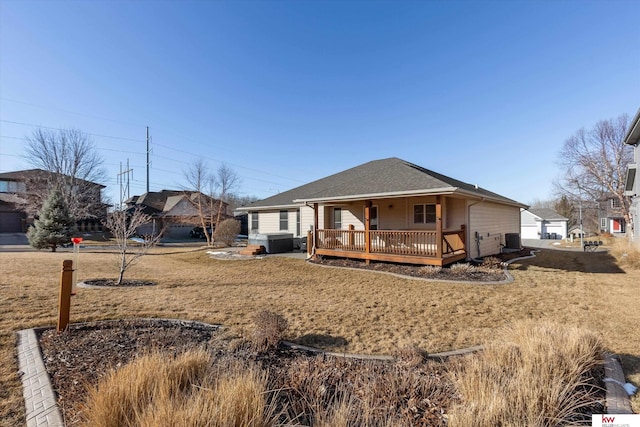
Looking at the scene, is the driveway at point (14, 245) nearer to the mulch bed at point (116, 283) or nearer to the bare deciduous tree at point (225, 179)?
the bare deciduous tree at point (225, 179)

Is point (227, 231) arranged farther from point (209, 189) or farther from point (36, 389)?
point (36, 389)

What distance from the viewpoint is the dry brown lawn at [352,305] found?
421 centimetres

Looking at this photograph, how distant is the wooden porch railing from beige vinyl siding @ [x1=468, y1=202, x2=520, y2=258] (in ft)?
Result: 3.58

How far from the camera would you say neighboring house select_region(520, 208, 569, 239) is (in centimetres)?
3966

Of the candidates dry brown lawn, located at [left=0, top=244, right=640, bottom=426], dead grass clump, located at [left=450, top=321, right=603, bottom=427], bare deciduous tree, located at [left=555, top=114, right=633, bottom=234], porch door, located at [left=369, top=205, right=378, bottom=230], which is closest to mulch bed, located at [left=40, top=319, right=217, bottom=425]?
dry brown lawn, located at [left=0, top=244, right=640, bottom=426]

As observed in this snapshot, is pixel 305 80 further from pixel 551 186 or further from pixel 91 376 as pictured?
pixel 551 186

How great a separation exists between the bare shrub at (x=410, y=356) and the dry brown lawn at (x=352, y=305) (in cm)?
30

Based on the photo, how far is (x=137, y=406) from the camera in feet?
6.80

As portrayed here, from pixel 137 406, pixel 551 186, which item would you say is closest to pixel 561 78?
pixel 137 406

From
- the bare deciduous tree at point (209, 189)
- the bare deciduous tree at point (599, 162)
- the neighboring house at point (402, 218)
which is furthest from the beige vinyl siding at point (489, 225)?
the bare deciduous tree at point (599, 162)

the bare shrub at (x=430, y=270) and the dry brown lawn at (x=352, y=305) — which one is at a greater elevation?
the bare shrub at (x=430, y=270)

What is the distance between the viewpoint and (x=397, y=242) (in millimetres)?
11078

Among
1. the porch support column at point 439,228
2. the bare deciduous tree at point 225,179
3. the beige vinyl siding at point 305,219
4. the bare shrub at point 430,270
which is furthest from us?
the bare deciduous tree at point 225,179

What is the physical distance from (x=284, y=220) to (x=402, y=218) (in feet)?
25.8
